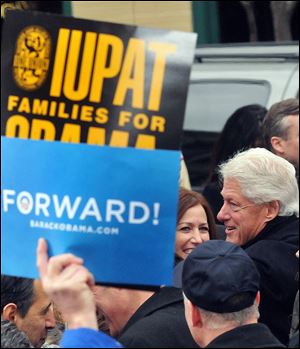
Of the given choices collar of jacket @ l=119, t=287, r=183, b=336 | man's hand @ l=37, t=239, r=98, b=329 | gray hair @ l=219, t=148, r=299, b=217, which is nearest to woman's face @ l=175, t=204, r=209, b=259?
gray hair @ l=219, t=148, r=299, b=217

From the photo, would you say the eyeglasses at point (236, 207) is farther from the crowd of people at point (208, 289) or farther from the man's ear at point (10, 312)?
the man's ear at point (10, 312)

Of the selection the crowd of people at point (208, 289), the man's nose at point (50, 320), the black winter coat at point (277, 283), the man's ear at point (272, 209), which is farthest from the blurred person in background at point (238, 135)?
the man's nose at point (50, 320)

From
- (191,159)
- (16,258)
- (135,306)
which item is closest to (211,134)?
(191,159)

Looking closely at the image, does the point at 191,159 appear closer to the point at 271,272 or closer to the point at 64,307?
the point at 271,272

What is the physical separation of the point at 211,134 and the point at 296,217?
8.66ft

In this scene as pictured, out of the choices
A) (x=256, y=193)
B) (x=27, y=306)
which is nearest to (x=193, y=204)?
(x=256, y=193)

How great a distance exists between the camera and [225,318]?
355cm

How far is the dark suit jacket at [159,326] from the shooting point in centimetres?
385

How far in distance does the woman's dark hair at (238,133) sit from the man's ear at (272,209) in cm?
168

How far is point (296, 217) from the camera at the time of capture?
4879 millimetres

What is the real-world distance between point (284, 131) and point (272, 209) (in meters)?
1.24

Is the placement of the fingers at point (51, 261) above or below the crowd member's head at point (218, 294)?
above

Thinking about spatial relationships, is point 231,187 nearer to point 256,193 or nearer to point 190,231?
point 256,193

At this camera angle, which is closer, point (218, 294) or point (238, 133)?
point (218, 294)
